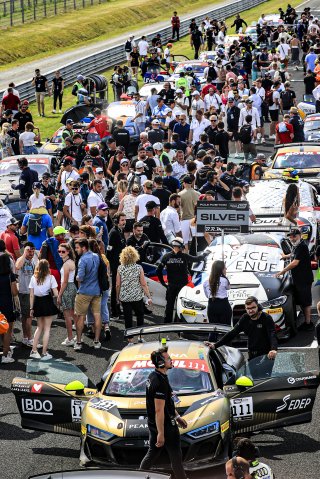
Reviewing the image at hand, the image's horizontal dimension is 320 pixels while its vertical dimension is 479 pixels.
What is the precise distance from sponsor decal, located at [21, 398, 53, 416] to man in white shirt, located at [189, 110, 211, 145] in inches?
649

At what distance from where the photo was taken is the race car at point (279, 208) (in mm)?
20562

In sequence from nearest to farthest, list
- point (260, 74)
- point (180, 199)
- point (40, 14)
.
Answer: point (180, 199) → point (260, 74) → point (40, 14)

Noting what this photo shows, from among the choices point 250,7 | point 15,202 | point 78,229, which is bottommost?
point 250,7

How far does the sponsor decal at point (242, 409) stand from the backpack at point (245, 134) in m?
18.3

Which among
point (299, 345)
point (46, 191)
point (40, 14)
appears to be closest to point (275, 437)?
point (299, 345)

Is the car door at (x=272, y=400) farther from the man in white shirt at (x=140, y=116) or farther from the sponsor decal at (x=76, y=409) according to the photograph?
the man in white shirt at (x=140, y=116)

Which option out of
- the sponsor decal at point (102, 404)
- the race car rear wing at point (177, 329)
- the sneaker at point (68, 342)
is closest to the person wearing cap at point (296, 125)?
the sneaker at point (68, 342)

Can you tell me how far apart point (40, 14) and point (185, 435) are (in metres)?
65.2

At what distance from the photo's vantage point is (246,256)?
18.1m

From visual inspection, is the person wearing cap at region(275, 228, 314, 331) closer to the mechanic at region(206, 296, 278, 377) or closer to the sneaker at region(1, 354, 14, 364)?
the mechanic at region(206, 296, 278, 377)

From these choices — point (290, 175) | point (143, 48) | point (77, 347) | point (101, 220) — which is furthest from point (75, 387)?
point (143, 48)

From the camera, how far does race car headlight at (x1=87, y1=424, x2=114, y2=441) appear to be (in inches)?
451

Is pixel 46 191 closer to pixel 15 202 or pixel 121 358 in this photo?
pixel 15 202

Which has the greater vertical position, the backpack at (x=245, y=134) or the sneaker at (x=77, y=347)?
the sneaker at (x=77, y=347)
